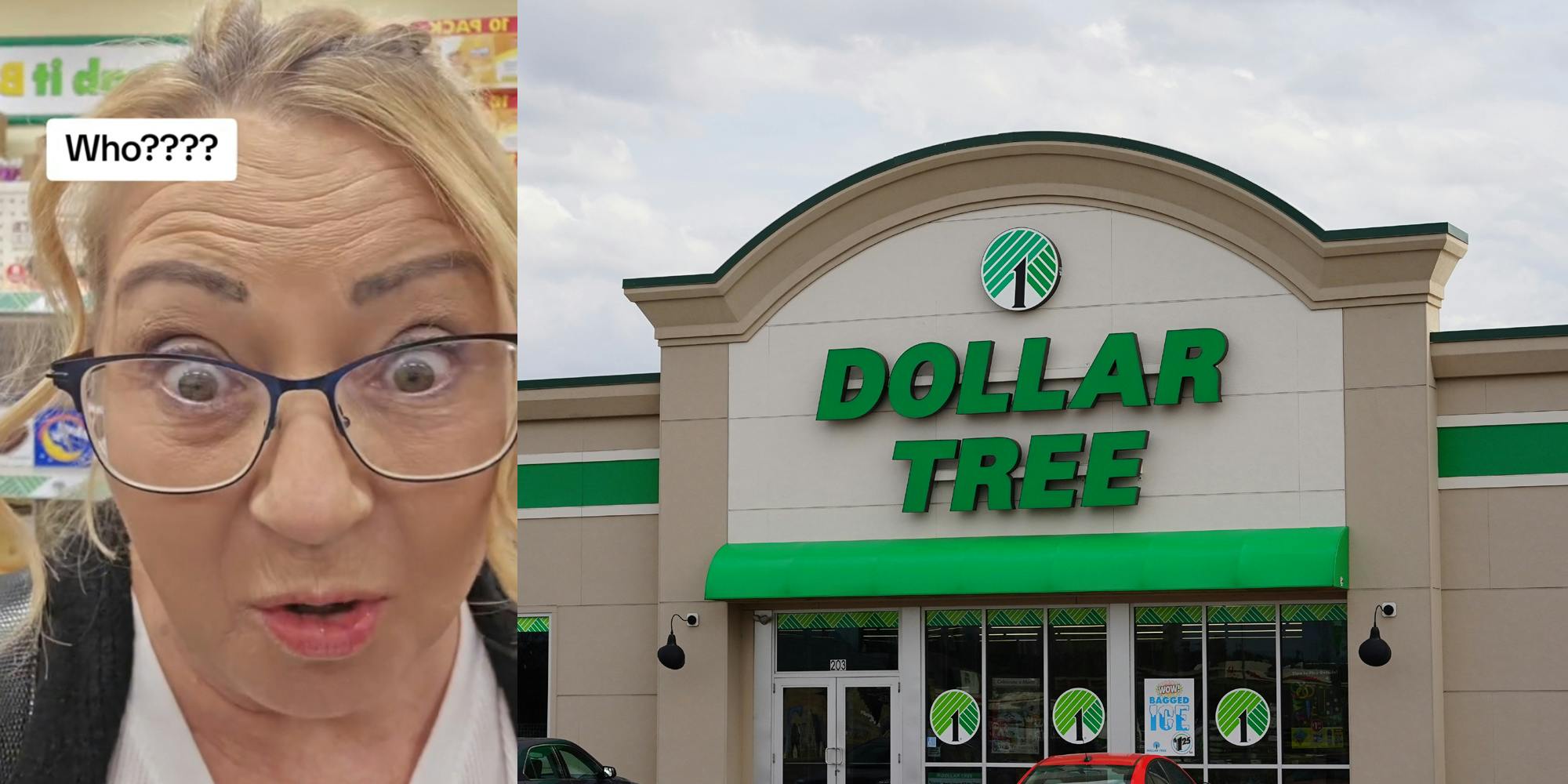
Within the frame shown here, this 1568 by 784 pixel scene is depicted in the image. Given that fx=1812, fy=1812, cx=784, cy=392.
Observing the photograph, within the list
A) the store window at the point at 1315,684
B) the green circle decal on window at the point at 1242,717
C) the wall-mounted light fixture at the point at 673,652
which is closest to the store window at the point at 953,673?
the green circle decal on window at the point at 1242,717

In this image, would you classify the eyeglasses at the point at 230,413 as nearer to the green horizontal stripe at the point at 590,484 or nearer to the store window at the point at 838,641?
the store window at the point at 838,641

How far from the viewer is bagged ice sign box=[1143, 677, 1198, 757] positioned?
22.8 m

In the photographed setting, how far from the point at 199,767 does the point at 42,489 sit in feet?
2.69

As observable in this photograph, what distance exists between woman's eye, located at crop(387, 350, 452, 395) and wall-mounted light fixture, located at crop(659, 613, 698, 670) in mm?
20560

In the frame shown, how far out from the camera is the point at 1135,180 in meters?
24.0

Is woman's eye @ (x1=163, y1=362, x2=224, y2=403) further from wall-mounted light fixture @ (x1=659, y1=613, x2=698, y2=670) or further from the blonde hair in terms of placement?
wall-mounted light fixture @ (x1=659, y1=613, x2=698, y2=670)

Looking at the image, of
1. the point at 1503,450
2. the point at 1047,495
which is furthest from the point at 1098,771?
the point at 1503,450

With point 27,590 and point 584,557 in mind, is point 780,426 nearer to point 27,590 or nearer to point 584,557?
point 584,557

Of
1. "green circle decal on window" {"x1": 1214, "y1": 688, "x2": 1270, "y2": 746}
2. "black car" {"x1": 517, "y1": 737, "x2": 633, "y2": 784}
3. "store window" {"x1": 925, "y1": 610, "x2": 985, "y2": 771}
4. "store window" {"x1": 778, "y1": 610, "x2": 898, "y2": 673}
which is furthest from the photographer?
"store window" {"x1": 778, "y1": 610, "x2": 898, "y2": 673}

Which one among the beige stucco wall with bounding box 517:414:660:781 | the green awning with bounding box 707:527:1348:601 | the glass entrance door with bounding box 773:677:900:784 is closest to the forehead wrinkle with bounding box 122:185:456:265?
the green awning with bounding box 707:527:1348:601

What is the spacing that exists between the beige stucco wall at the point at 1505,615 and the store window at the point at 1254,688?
1403 millimetres

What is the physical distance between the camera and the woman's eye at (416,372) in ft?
15.2

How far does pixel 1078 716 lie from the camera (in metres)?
Answer: 23.4

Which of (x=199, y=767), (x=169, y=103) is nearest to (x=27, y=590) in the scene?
(x=199, y=767)
